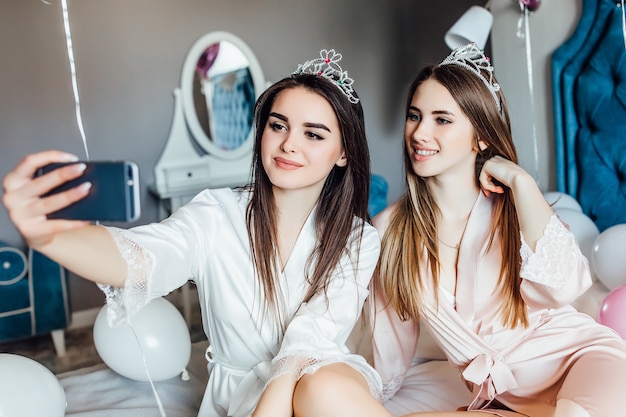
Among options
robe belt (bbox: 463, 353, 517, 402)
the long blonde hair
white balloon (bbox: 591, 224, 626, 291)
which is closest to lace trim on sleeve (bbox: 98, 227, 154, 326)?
the long blonde hair

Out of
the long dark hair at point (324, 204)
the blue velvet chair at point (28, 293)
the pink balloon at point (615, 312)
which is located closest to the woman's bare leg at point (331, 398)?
the long dark hair at point (324, 204)

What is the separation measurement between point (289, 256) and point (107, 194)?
2.24 feet

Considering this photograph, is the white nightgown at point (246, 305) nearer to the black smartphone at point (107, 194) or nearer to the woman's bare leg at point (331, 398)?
the woman's bare leg at point (331, 398)

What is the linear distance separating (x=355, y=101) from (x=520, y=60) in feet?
4.82

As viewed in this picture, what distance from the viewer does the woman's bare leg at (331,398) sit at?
4.10 feet

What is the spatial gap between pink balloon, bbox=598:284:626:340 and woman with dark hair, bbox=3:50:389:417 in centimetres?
69

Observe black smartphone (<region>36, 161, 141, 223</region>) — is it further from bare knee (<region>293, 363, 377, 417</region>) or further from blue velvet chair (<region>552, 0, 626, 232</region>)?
blue velvet chair (<region>552, 0, 626, 232</region>)

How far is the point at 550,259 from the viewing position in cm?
144

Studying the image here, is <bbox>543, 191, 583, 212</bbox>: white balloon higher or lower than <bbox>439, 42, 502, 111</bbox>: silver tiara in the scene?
lower

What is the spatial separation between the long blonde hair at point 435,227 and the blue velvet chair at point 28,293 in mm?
1781

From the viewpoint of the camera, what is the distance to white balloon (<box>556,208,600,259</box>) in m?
2.28

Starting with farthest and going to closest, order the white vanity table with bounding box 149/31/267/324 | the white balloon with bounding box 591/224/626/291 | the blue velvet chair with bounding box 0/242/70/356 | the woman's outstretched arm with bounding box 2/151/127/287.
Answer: the white vanity table with bounding box 149/31/267/324 → the blue velvet chair with bounding box 0/242/70/356 → the white balloon with bounding box 591/224/626/291 → the woman's outstretched arm with bounding box 2/151/127/287

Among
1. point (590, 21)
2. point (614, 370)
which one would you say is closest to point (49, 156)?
point (614, 370)

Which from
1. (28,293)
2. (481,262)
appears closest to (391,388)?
(481,262)
